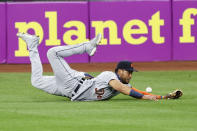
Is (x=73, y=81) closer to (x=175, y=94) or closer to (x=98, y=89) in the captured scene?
(x=98, y=89)

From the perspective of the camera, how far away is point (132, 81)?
15.7m

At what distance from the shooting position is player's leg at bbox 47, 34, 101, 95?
11.3 m

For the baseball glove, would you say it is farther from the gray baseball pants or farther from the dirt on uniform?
the dirt on uniform

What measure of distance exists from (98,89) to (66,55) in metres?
0.79

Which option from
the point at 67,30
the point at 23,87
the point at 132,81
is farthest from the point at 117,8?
the point at 23,87

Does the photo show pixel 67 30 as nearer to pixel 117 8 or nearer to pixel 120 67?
pixel 117 8

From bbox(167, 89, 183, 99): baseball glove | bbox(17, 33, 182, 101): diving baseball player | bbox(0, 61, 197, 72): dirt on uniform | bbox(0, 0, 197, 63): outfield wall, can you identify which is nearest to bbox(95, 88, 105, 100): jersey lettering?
bbox(17, 33, 182, 101): diving baseball player

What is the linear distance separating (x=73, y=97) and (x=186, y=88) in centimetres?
332

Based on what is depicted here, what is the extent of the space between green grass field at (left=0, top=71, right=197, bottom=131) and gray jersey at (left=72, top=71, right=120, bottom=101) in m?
0.18

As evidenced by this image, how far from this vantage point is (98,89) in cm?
1131

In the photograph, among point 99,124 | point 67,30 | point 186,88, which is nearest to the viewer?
point 99,124

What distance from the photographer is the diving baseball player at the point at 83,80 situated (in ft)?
36.7

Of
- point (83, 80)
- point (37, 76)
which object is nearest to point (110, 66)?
point (37, 76)

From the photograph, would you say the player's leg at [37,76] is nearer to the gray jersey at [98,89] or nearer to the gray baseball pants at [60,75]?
the gray baseball pants at [60,75]
